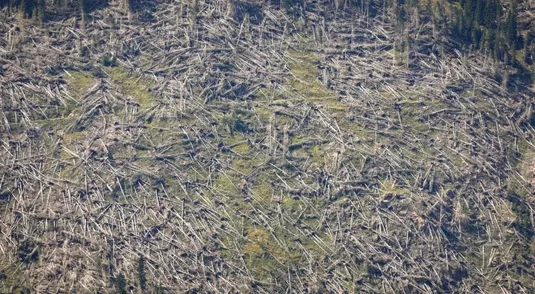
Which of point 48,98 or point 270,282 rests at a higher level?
point 48,98

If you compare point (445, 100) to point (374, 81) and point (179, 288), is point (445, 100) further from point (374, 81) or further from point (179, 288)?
point (179, 288)

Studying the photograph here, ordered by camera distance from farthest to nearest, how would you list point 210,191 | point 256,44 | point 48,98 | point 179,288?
point 256,44 < point 48,98 < point 210,191 < point 179,288

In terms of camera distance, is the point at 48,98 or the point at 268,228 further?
the point at 48,98

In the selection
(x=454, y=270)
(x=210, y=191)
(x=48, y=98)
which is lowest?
(x=454, y=270)

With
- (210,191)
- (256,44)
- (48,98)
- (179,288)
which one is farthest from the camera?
(256,44)

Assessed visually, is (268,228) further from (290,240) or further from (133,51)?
(133,51)

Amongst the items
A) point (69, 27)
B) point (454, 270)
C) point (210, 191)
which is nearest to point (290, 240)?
point (210, 191)

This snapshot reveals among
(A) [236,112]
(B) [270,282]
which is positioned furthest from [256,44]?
(B) [270,282]
